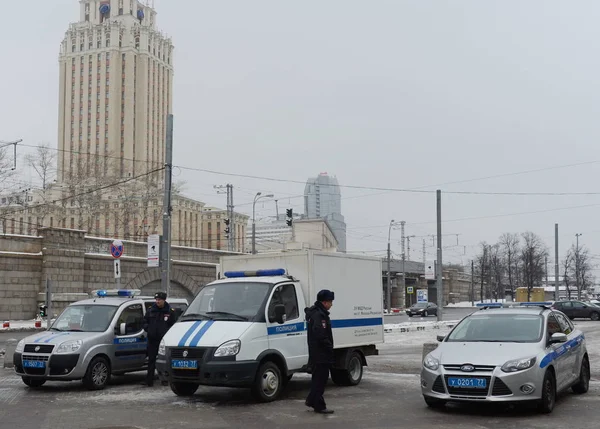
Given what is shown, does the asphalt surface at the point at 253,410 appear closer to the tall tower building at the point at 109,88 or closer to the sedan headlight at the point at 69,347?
the sedan headlight at the point at 69,347

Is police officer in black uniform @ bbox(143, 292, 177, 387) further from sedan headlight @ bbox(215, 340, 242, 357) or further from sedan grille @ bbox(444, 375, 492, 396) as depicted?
sedan grille @ bbox(444, 375, 492, 396)

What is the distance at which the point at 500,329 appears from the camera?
11.6m

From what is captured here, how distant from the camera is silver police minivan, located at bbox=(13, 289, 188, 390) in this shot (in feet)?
43.6

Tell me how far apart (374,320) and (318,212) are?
3440 inches

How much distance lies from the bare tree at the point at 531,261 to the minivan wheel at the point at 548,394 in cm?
6398

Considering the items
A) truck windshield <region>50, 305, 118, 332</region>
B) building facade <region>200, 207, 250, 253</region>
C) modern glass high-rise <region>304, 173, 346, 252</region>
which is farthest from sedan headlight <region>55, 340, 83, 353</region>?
building facade <region>200, 207, 250, 253</region>

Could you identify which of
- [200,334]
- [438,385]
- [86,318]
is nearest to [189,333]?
[200,334]

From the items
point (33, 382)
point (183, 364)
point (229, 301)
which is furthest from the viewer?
point (33, 382)

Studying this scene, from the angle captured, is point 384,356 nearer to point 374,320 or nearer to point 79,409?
point 374,320

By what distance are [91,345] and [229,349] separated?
375cm

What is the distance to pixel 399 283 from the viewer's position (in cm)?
10406

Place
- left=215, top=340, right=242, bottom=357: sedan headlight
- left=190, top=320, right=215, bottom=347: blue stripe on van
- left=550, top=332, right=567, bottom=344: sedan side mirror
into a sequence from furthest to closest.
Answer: left=190, top=320, right=215, bottom=347: blue stripe on van, left=215, top=340, right=242, bottom=357: sedan headlight, left=550, top=332, right=567, bottom=344: sedan side mirror

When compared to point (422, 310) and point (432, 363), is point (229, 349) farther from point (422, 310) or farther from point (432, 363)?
point (422, 310)

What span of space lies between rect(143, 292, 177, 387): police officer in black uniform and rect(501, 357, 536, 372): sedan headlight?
21.4 feet
